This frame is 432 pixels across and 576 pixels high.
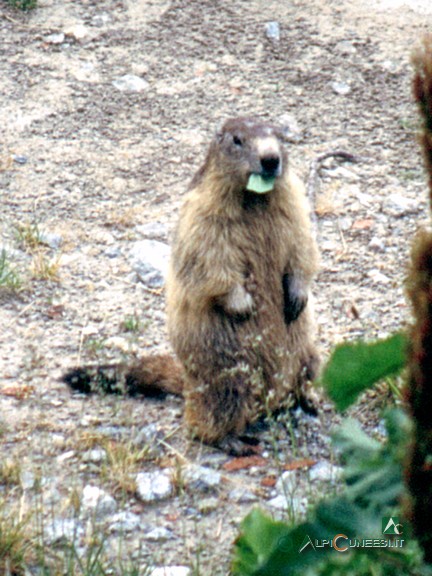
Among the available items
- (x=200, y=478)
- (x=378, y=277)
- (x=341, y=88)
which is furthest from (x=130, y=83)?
(x=200, y=478)

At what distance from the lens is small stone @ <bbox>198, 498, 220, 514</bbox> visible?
3.63 meters

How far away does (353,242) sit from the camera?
5508 millimetres

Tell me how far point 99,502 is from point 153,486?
273mm

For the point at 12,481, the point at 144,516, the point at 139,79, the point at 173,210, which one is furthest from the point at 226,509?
the point at 139,79

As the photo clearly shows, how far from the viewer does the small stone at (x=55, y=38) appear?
7.20m

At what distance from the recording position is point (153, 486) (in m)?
3.73

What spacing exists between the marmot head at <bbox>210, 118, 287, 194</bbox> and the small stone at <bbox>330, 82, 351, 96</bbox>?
2.60 meters

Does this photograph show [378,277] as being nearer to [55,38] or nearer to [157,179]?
[157,179]

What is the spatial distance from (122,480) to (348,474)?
207 centimetres

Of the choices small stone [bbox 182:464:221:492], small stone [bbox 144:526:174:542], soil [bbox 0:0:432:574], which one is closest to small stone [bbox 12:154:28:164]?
soil [bbox 0:0:432:574]

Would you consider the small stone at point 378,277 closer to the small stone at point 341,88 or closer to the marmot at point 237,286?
the marmot at point 237,286

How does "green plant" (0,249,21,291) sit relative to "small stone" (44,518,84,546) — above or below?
below

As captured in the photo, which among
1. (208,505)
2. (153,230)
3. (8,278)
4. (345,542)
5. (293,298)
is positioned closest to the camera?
(345,542)

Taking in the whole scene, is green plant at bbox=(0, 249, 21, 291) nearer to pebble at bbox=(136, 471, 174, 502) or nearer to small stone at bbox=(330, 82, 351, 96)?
pebble at bbox=(136, 471, 174, 502)
